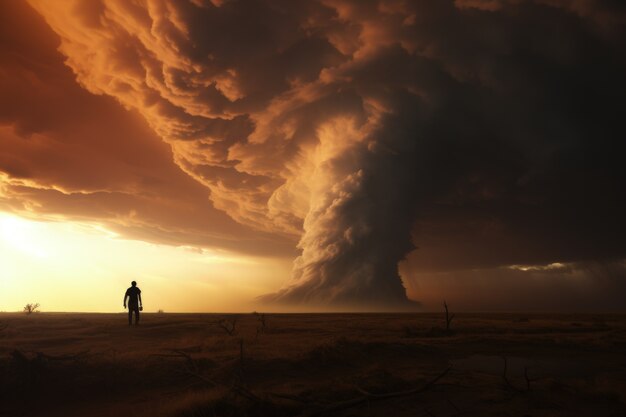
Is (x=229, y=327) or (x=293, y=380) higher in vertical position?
(x=229, y=327)

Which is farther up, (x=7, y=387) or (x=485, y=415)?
(x=7, y=387)

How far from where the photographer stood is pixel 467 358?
19844 mm

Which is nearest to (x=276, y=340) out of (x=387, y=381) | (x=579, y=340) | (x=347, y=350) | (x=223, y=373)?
(x=347, y=350)

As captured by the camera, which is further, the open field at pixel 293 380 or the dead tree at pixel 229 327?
the dead tree at pixel 229 327

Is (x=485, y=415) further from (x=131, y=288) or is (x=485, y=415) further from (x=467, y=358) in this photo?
(x=131, y=288)

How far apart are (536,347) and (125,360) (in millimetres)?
23626

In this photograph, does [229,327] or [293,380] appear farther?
[229,327]

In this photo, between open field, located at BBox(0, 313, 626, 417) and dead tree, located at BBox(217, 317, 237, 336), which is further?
dead tree, located at BBox(217, 317, 237, 336)

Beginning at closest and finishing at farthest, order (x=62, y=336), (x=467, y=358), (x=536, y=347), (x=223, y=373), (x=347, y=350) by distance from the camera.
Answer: (x=223, y=373), (x=347, y=350), (x=467, y=358), (x=62, y=336), (x=536, y=347)

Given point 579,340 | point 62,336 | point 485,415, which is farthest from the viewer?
point 579,340

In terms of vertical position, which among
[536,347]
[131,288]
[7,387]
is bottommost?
[536,347]

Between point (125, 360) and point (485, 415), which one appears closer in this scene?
point (485, 415)

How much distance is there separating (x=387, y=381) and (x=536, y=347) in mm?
17303

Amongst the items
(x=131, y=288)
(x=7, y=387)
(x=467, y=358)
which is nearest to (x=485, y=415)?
(x=467, y=358)
